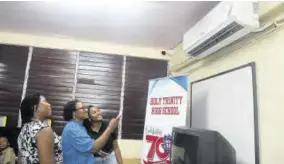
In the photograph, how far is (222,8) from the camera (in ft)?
6.73

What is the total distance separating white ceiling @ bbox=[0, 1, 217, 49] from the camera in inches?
99.9

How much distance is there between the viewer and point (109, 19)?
9.42 feet

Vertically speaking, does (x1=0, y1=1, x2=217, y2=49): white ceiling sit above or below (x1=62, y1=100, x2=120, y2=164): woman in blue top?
above

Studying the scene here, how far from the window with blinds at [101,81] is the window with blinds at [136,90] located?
0.46 feet

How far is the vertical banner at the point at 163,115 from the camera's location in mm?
2679

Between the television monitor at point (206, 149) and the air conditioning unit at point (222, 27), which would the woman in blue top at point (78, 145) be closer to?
the television monitor at point (206, 149)

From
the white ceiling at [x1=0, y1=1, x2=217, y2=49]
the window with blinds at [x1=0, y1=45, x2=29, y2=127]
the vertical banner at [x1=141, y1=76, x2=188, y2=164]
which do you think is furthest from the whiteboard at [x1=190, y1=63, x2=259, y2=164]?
the window with blinds at [x1=0, y1=45, x2=29, y2=127]

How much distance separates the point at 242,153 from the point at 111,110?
2.05 m

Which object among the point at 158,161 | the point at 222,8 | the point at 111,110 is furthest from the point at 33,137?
the point at 111,110

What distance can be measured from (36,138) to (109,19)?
176 cm

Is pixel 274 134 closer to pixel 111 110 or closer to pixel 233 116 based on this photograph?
pixel 233 116

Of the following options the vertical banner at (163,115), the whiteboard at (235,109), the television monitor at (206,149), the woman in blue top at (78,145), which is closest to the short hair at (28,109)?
the woman in blue top at (78,145)

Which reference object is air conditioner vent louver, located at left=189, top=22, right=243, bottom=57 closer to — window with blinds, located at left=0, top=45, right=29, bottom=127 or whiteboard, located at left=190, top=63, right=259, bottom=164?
whiteboard, located at left=190, top=63, right=259, bottom=164

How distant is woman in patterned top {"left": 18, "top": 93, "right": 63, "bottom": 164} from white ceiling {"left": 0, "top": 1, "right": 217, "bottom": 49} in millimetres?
1291
